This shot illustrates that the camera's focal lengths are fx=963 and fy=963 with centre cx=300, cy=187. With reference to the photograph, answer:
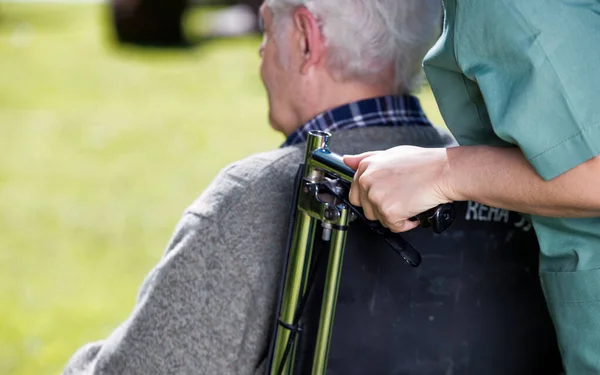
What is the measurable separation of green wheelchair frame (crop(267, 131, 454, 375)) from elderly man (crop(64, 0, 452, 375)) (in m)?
0.13

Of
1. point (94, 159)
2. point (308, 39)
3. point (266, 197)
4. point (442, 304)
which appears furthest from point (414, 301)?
point (94, 159)

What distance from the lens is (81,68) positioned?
1070cm

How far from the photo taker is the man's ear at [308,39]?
191 centimetres

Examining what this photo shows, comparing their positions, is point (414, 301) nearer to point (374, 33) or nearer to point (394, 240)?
point (394, 240)

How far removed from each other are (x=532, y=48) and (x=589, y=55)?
8 cm

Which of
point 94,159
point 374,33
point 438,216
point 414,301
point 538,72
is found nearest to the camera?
point 538,72

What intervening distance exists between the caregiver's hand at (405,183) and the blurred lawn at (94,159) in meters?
2.64

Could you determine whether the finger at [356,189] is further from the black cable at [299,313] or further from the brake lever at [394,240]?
the black cable at [299,313]

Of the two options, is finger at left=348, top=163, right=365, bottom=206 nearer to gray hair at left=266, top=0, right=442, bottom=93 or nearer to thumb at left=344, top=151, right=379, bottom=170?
thumb at left=344, top=151, right=379, bottom=170

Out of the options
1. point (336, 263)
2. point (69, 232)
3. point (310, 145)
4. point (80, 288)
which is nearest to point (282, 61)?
point (310, 145)

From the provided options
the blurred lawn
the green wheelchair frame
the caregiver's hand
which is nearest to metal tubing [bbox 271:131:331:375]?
the green wheelchair frame

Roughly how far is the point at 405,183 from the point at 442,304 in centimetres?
48

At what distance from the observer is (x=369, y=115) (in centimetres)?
196

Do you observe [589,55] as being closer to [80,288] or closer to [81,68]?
[80,288]
